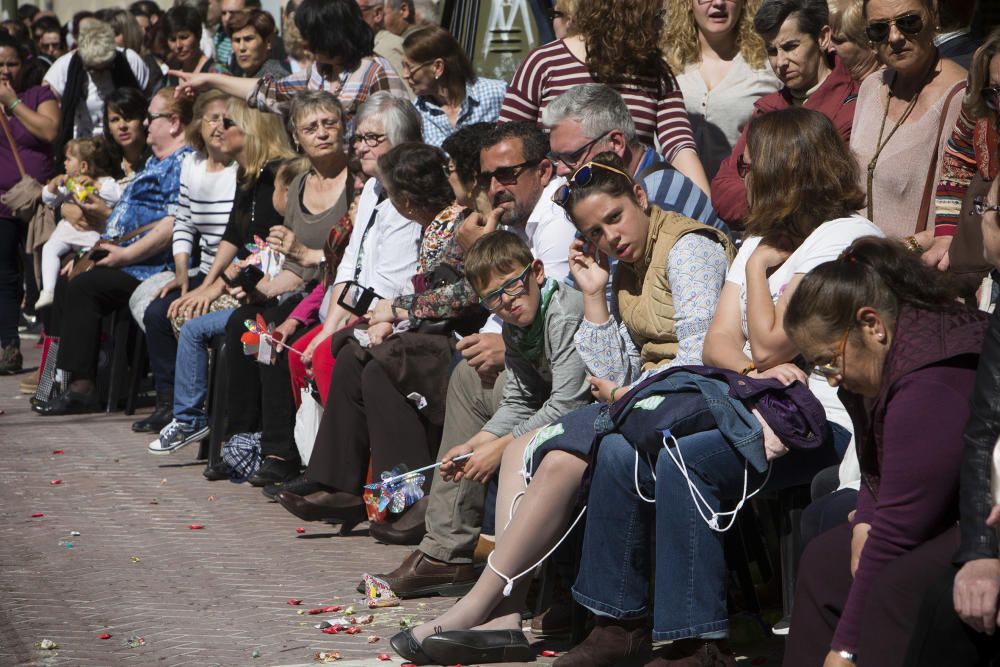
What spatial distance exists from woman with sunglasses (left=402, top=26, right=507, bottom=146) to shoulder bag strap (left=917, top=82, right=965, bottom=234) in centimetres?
339

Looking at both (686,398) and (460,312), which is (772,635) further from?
(460,312)

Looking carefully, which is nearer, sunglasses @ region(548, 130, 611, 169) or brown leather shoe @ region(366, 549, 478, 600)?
brown leather shoe @ region(366, 549, 478, 600)

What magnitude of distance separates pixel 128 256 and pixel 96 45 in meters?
2.76

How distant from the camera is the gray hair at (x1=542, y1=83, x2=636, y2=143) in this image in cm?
550

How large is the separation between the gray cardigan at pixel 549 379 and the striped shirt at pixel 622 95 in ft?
3.95

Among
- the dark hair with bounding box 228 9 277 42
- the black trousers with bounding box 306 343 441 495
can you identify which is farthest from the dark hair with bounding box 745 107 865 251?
the dark hair with bounding box 228 9 277 42

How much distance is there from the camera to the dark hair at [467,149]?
600cm

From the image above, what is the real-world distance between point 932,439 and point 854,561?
410 mm

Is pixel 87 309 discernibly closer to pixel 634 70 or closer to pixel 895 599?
pixel 634 70

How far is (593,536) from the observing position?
4.33 m

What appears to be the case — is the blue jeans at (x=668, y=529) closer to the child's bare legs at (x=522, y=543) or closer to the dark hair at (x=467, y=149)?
the child's bare legs at (x=522, y=543)

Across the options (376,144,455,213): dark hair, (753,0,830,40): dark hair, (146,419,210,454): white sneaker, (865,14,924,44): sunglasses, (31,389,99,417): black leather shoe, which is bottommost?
(31,389,99,417): black leather shoe

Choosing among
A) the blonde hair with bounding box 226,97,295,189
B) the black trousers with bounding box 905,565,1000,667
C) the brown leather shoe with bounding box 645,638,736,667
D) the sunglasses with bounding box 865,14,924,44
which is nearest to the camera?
the black trousers with bounding box 905,565,1000,667

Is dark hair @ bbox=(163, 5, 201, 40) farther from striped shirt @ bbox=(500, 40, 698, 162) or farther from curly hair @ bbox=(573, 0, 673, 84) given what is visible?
curly hair @ bbox=(573, 0, 673, 84)
